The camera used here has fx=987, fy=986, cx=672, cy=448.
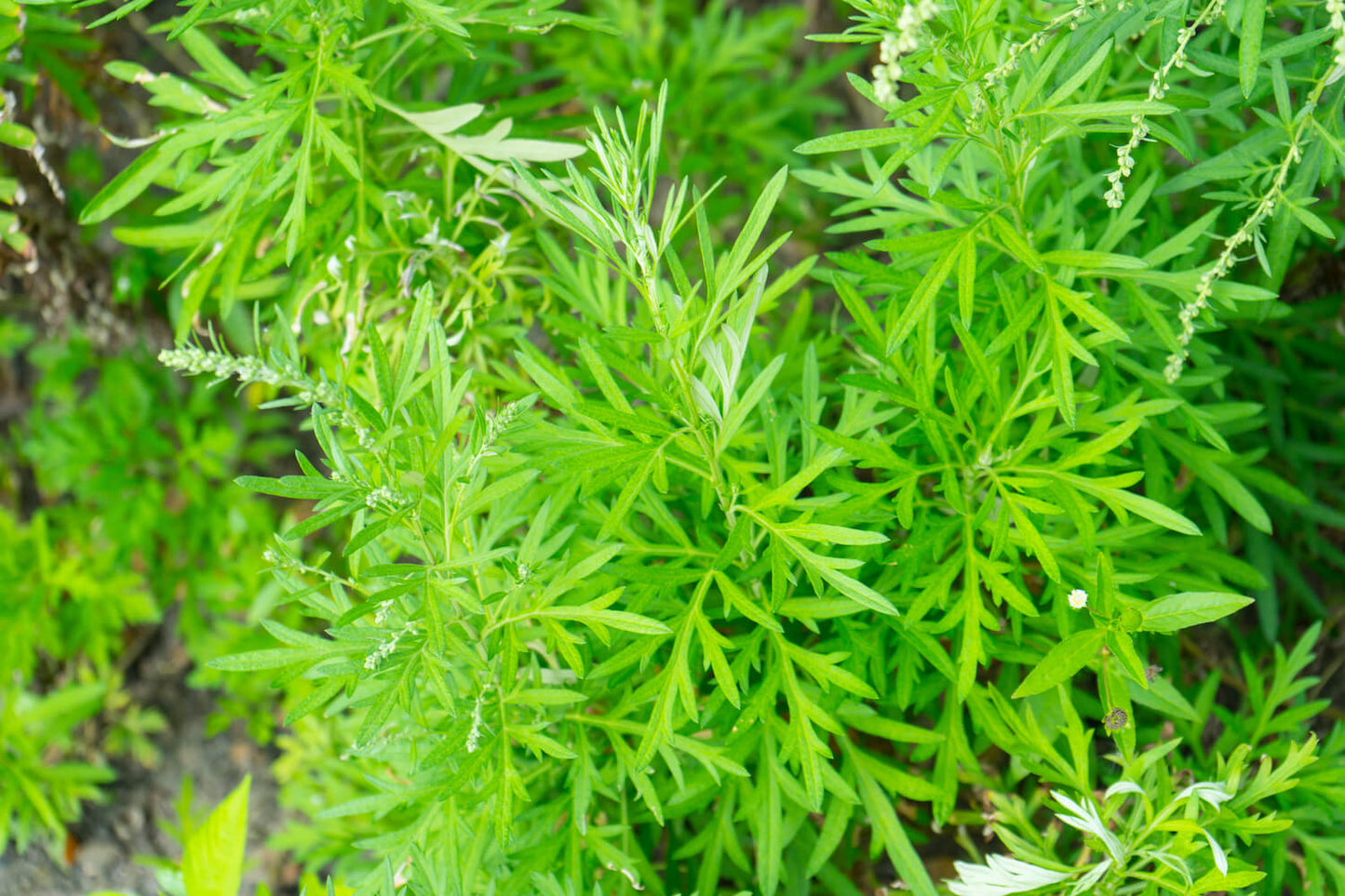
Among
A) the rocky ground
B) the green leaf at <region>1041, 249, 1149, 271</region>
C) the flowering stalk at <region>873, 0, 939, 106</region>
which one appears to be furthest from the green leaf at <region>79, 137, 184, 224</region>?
the rocky ground

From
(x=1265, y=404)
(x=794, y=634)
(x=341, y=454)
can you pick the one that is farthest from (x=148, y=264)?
(x=1265, y=404)

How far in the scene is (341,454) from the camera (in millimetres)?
1099

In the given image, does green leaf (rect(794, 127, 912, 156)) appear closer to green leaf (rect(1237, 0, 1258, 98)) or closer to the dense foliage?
the dense foliage

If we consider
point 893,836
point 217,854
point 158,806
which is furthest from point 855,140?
point 158,806

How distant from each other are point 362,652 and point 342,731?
94cm

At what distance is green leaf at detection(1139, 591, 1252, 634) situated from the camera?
1108 millimetres

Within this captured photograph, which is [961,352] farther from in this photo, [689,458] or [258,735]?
[258,735]

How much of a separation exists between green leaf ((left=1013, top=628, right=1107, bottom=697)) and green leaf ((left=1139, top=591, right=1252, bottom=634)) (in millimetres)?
59


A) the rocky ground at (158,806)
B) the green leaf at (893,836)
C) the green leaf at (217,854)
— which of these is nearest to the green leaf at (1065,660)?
the green leaf at (893,836)

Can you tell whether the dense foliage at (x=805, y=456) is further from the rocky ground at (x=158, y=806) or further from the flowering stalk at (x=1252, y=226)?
the rocky ground at (x=158, y=806)

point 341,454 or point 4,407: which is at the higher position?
point 341,454

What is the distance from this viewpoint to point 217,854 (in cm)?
130

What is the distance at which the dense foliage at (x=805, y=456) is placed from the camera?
112 centimetres

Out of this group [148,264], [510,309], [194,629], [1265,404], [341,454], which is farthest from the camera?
[194,629]
